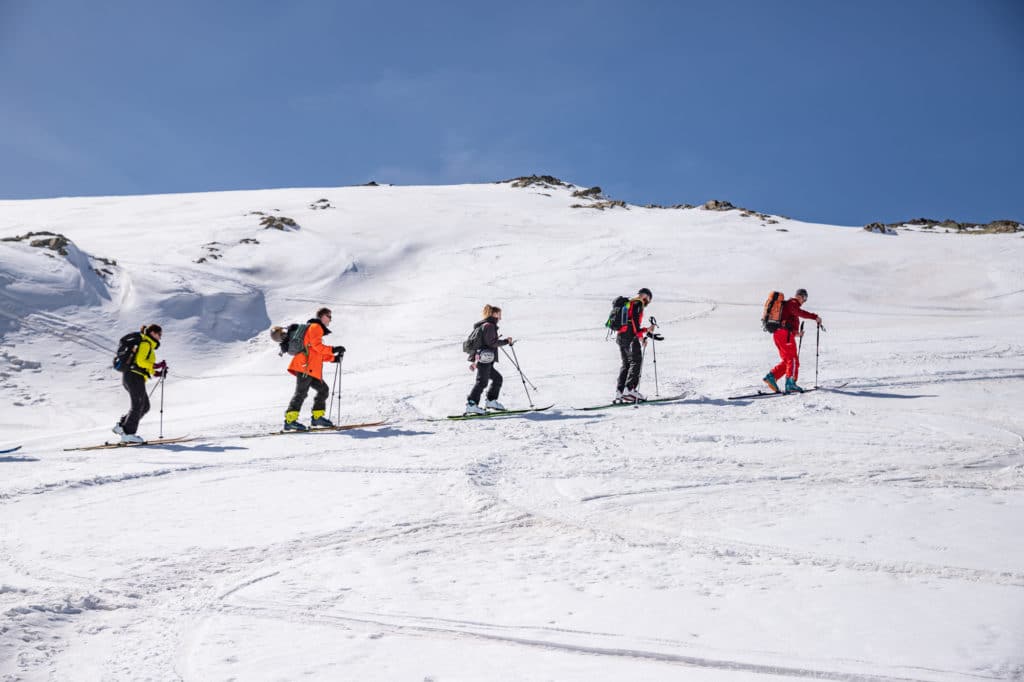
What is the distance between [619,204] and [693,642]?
4293 centimetres

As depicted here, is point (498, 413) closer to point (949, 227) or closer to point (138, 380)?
point (138, 380)

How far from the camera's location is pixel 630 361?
11531 mm

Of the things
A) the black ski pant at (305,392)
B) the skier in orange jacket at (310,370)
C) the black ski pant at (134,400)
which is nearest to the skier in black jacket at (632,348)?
the skier in orange jacket at (310,370)

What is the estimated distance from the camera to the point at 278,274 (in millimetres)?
26266

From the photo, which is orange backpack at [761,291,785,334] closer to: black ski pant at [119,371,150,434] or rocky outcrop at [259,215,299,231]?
black ski pant at [119,371,150,434]

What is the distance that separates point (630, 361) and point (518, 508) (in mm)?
5874

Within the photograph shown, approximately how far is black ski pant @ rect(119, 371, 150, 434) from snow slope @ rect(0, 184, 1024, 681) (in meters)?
0.87

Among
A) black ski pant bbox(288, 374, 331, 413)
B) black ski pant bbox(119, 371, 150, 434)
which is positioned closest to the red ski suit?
black ski pant bbox(288, 374, 331, 413)

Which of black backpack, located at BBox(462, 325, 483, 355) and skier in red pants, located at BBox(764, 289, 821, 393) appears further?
skier in red pants, located at BBox(764, 289, 821, 393)

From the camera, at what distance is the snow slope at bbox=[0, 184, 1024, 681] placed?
3555 mm

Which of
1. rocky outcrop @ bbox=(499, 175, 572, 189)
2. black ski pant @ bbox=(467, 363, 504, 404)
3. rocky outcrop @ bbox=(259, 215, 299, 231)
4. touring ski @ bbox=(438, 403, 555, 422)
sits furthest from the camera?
rocky outcrop @ bbox=(499, 175, 572, 189)

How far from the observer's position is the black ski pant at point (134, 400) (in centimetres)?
1007

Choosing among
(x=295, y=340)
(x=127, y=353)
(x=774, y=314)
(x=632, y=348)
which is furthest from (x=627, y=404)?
(x=127, y=353)

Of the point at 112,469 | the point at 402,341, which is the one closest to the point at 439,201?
the point at 402,341
